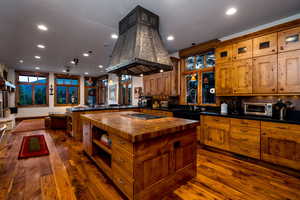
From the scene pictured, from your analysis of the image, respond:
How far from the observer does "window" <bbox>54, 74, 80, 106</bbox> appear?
9227 millimetres

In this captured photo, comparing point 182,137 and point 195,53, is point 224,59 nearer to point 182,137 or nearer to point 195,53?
point 195,53

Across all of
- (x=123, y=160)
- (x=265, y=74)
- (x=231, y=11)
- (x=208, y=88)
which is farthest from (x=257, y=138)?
(x=123, y=160)

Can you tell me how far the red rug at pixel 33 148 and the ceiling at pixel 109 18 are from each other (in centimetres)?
291

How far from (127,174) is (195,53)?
3.99 m

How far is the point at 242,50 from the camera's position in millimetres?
3059

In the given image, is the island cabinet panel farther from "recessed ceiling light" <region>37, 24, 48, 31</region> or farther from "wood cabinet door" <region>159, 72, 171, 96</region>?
"recessed ceiling light" <region>37, 24, 48, 31</region>

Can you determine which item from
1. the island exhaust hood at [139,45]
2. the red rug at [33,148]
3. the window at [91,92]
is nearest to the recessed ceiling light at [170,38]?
the island exhaust hood at [139,45]

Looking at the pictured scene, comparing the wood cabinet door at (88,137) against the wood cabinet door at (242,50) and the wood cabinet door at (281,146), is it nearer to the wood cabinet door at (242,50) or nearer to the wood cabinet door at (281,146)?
the wood cabinet door at (281,146)

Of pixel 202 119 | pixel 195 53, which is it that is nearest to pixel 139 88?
pixel 195 53

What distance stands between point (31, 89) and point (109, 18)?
29.1ft

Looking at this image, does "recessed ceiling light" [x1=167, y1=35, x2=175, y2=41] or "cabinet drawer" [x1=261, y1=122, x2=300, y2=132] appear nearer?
"cabinet drawer" [x1=261, y1=122, x2=300, y2=132]

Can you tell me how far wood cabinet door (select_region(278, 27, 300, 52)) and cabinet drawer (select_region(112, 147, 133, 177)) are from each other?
3414 millimetres

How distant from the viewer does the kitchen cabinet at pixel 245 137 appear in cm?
262

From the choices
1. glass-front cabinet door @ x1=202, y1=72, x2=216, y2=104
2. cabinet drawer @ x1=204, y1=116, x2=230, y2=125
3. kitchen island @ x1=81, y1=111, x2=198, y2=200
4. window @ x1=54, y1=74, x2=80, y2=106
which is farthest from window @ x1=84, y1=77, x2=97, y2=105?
cabinet drawer @ x1=204, y1=116, x2=230, y2=125
